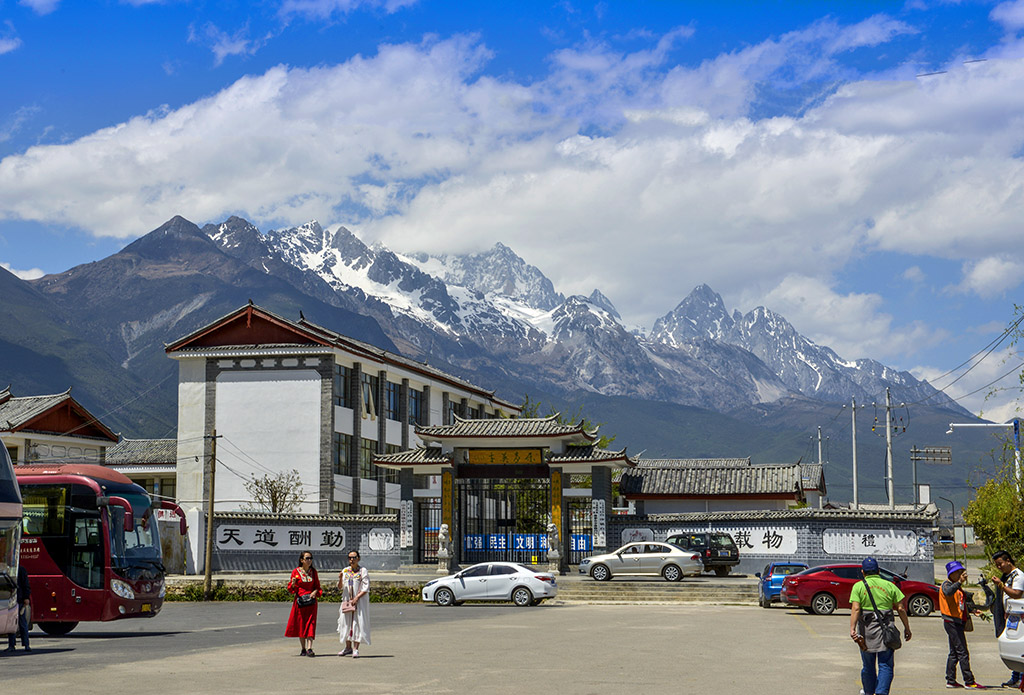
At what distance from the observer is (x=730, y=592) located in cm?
3541

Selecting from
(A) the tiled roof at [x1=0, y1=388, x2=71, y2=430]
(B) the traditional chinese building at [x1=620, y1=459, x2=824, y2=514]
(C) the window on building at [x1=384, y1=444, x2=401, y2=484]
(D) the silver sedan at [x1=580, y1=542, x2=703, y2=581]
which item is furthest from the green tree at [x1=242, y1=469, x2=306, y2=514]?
(D) the silver sedan at [x1=580, y1=542, x2=703, y2=581]

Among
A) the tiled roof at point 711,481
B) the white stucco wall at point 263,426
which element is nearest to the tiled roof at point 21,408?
the white stucco wall at point 263,426

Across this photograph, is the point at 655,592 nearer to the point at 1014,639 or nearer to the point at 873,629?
the point at 1014,639

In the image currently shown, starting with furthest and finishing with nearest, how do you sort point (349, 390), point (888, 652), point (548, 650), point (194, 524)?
point (349, 390), point (194, 524), point (548, 650), point (888, 652)

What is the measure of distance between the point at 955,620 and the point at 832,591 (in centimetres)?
1517

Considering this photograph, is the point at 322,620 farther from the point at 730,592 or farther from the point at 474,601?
the point at 730,592

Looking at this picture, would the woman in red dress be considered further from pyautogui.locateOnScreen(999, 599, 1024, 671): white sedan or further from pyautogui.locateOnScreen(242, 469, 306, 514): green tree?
pyautogui.locateOnScreen(242, 469, 306, 514): green tree

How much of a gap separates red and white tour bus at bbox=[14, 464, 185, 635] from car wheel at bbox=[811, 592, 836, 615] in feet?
53.2

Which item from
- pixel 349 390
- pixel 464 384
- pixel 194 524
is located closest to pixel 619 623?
pixel 194 524

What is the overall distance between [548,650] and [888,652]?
7.66m

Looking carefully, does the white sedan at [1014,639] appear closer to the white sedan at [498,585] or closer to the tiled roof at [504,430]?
the white sedan at [498,585]

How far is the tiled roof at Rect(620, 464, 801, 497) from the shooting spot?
47469mm

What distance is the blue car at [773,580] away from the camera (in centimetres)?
3266

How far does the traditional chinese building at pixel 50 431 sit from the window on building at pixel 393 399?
51.0 feet
